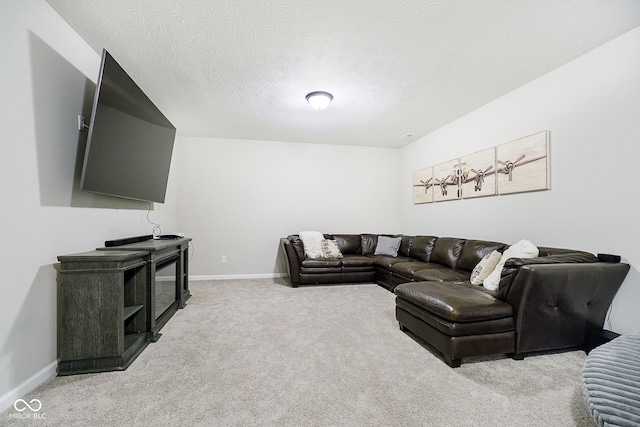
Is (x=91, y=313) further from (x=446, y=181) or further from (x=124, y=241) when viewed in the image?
(x=446, y=181)

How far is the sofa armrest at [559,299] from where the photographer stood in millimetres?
2023

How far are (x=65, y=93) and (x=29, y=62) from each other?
0.34 meters

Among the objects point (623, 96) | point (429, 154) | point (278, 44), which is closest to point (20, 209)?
point (278, 44)

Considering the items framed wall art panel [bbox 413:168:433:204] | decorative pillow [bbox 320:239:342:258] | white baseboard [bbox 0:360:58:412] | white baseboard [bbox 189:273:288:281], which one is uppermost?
framed wall art panel [bbox 413:168:433:204]

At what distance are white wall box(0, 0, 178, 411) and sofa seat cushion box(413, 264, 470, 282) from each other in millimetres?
3400

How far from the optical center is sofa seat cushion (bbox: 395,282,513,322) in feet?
6.66

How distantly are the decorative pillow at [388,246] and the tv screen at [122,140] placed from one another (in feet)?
12.1

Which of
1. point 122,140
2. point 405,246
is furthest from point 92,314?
point 405,246

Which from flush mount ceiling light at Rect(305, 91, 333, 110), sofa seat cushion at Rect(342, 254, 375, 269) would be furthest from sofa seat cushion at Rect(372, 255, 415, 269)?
flush mount ceiling light at Rect(305, 91, 333, 110)

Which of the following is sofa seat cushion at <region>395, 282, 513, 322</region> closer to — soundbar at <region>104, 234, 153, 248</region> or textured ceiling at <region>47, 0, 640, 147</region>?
textured ceiling at <region>47, 0, 640, 147</region>

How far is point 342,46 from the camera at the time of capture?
7.95 feet

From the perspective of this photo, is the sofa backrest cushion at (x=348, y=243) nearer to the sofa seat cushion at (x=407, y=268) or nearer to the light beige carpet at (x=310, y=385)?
the sofa seat cushion at (x=407, y=268)

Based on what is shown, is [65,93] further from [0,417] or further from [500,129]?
[500,129]

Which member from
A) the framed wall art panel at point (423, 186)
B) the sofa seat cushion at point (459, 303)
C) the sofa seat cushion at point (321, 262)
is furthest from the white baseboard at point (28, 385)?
the framed wall art panel at point (423, 186)
